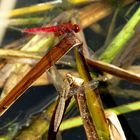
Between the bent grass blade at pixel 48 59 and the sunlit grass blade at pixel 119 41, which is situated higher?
the sunlit grass blade at pixel 119 41

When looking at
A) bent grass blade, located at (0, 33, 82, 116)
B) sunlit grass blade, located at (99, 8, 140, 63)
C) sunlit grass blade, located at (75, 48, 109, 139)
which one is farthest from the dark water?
bent grass blade, located at (0, 33, 82, 116)

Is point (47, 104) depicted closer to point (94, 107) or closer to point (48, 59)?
point (94, 107)

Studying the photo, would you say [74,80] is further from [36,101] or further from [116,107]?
[36,101]

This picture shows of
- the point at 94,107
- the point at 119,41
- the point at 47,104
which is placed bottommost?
the point at 94,107

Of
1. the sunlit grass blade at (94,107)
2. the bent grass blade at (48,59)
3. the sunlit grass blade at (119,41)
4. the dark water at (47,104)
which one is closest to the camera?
the bent grass blade at (48,59)

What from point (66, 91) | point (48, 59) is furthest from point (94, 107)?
point (48, 59)

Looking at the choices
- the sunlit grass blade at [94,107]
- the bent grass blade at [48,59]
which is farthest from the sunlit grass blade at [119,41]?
the bent grass blade at [48,59]

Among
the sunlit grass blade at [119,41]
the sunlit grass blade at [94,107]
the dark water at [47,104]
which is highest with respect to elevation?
the sunlit grass blade at [119,41]

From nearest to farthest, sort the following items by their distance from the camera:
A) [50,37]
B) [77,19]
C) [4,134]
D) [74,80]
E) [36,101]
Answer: [74,80] < [4,134] < [36,101] < [50,37] < [77,19]

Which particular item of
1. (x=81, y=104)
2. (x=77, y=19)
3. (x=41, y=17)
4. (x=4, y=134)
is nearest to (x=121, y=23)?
(x=77, y=19)

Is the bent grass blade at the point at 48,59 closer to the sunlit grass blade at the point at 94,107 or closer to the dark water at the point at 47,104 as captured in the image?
the sunlit grass blade at the point at 94,107

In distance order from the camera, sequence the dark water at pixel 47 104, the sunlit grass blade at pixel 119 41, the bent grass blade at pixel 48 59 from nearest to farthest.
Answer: the bent grass blade at pixel 48 59, the dark water at pixel 47 104, the sunlit grass blade at pixel 119 41
